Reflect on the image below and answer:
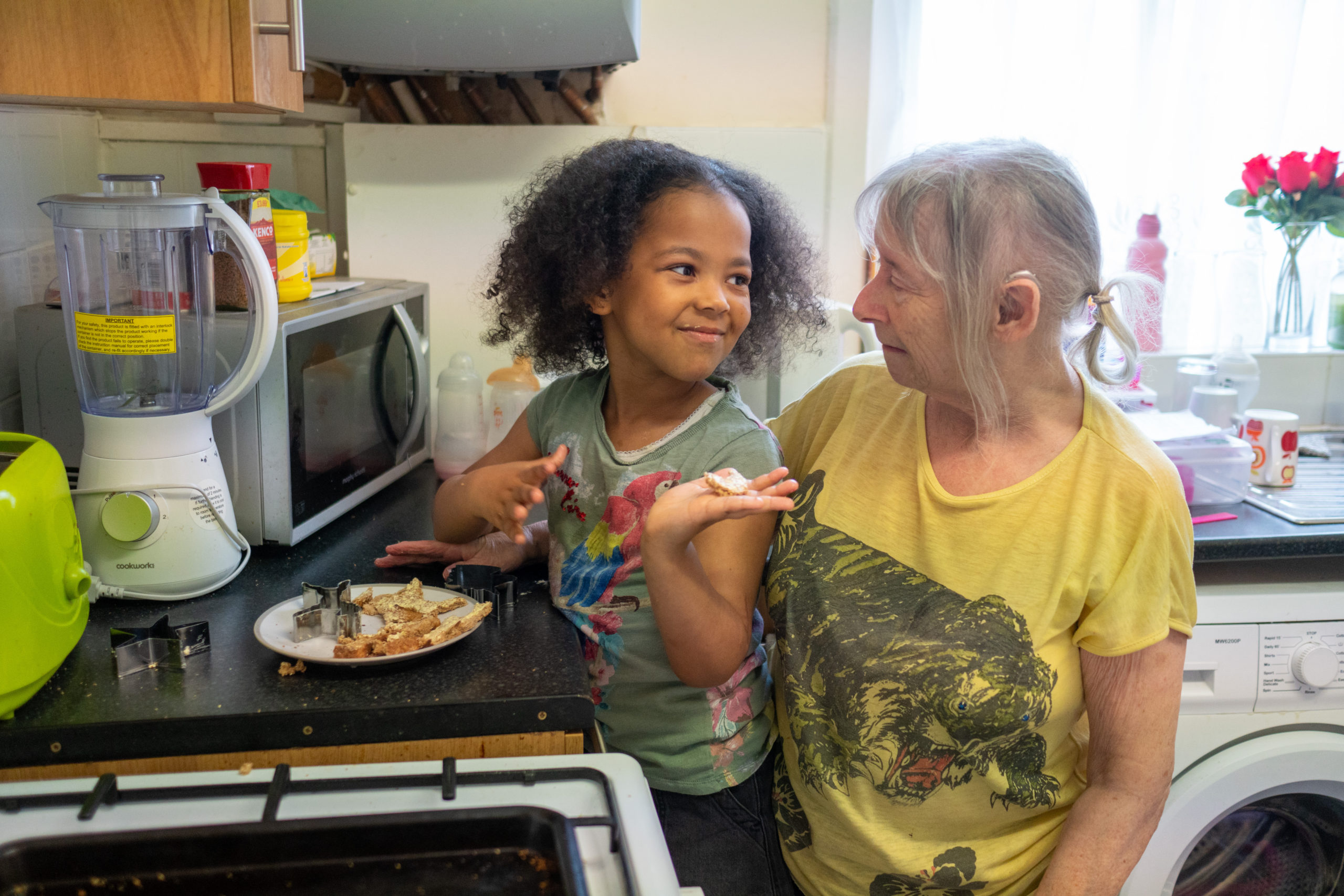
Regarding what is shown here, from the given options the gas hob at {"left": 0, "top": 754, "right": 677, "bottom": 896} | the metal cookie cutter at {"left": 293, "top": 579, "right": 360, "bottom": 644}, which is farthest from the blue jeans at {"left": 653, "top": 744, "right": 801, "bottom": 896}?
the metal cookie cutter at {"left": 293, "top": 579, "right": 360, "bottom": 644}

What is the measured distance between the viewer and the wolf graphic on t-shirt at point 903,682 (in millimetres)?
962

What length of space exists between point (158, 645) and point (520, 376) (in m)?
0.79

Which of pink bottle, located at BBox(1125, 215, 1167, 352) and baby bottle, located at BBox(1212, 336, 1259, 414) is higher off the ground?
pink bottle, located at BBox(1125, 215, 1167, 352)

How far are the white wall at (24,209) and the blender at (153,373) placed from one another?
250 millimetres

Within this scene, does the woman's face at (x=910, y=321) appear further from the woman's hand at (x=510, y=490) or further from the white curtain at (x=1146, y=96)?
the white curtain at (x=1146, y=96)

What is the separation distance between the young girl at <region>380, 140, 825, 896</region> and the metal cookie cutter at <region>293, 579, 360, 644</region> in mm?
173

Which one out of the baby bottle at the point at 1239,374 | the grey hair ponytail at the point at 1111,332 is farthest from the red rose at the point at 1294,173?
the grey hair ponytail at the point at 1111,332

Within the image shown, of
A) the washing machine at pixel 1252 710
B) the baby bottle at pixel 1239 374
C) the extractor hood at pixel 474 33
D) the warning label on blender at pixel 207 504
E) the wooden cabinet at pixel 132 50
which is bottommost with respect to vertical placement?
the washing machine at pixel 1252 710

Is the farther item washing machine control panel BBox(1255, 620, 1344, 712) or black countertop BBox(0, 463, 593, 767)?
washing machine control panel BBox(1255, 620, 1344, 712)

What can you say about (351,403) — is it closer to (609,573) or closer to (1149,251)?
(609,573)

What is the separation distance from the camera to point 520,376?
1660mm

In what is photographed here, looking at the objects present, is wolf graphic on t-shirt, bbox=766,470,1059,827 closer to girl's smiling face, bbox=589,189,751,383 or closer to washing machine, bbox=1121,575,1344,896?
girl's smiling face, bbox=589,189,751,383

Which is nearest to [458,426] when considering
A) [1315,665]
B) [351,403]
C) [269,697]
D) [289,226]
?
[351,403]

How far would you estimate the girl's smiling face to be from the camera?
1052 mm
